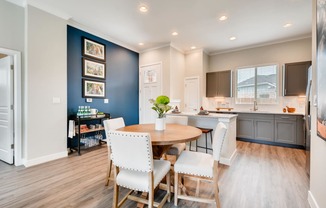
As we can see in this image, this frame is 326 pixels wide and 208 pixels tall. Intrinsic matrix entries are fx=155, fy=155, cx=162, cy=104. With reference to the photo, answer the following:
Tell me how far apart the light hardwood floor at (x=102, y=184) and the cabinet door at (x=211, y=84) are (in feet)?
9.21

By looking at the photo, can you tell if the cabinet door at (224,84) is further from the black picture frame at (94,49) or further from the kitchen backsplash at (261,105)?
the black picture frame at (94,49)

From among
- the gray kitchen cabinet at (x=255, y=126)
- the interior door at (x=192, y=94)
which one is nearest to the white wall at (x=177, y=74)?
the interior door at (x=192, y=94)

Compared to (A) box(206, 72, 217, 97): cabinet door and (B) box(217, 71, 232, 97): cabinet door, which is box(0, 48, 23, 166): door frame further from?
(B) box(217, 71, 232, 97): cabinet door

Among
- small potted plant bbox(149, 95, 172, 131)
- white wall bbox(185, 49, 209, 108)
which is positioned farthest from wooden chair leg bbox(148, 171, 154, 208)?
white wall bbox(185, 49, 209, 108)

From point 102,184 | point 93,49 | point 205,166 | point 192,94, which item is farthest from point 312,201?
point 93,49

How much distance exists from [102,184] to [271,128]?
4.46 meters

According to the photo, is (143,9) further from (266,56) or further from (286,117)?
(286,117)

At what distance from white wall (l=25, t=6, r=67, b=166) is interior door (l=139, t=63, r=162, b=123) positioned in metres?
2.46

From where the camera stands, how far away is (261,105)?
16.3ft

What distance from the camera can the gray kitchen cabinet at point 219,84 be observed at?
→ 5391 mm

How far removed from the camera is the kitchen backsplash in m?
4.45

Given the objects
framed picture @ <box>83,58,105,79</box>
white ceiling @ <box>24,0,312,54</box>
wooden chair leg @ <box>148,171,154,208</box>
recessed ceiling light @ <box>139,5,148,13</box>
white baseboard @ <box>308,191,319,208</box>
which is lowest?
white baseboard @ <box>308,191,319,208</box>

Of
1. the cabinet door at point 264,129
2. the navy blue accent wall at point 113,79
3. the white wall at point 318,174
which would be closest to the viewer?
the white wall at point 318,174

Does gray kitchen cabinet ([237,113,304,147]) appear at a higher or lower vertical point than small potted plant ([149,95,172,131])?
lower
